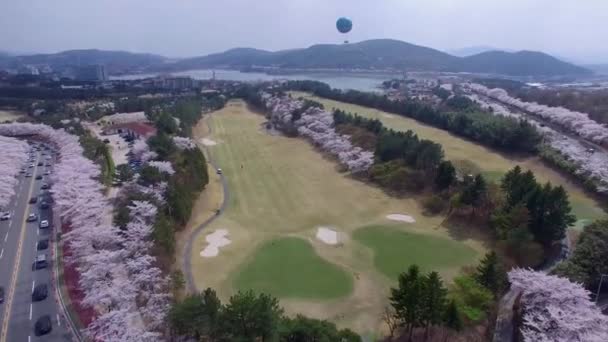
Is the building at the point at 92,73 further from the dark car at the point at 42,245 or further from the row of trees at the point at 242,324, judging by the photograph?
the row of trees at the point at 242,324

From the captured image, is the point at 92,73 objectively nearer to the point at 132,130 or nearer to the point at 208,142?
the point at 132,130

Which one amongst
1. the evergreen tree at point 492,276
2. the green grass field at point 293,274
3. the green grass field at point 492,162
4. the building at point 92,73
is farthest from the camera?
the building at point 92,73

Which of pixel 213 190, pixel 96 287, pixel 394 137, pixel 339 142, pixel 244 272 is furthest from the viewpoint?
pixel 339 142

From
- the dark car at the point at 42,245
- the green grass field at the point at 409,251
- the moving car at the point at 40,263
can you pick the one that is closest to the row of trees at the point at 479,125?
the green grass field at the point at 409,251

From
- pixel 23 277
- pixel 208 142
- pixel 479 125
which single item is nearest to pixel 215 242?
pixel 23 277

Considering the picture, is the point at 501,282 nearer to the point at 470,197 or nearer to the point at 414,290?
the point at 414,290

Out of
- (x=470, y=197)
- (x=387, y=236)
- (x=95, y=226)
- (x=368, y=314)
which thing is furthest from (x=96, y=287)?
(x=470, y=197)
